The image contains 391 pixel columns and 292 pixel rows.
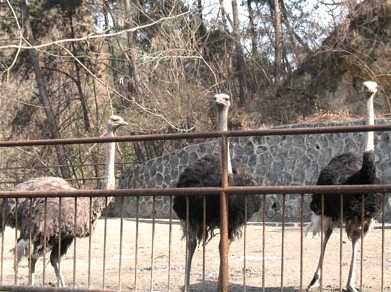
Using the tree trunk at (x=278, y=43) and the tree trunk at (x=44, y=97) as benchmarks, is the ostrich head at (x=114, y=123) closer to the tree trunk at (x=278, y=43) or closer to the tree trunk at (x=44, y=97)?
the tree trunk at (x=44, y=97)

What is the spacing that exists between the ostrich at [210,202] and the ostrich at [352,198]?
67cm

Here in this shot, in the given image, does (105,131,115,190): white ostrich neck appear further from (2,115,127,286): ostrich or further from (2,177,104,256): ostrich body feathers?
(2,177,104,256): ostrich body feathers

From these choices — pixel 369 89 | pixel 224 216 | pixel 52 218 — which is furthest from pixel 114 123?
pixel 224 216

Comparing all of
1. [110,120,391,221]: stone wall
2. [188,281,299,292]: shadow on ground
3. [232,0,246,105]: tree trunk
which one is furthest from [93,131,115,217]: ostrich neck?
[232,0,246,105]: tree trunk

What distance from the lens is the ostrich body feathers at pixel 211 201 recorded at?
661 cm

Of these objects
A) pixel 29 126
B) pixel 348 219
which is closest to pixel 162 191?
pixel 348 219

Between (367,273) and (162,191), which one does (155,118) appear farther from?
(162,191)

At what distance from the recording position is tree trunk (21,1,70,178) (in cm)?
2445

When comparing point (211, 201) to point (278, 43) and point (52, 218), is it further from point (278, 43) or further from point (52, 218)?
point (278, 43)

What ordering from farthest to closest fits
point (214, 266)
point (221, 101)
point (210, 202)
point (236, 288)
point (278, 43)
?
point (278, 43) < point (214, 266) < point (236, 288) < point (210, 202) < point (221, 101)

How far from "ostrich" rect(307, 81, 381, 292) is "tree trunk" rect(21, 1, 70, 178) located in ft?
57.3

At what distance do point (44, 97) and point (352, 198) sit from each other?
19850 mm

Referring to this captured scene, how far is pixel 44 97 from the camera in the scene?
25.5 meters

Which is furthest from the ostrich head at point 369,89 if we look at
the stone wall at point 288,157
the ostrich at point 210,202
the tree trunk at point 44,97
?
the tree trunk at point 44,97
